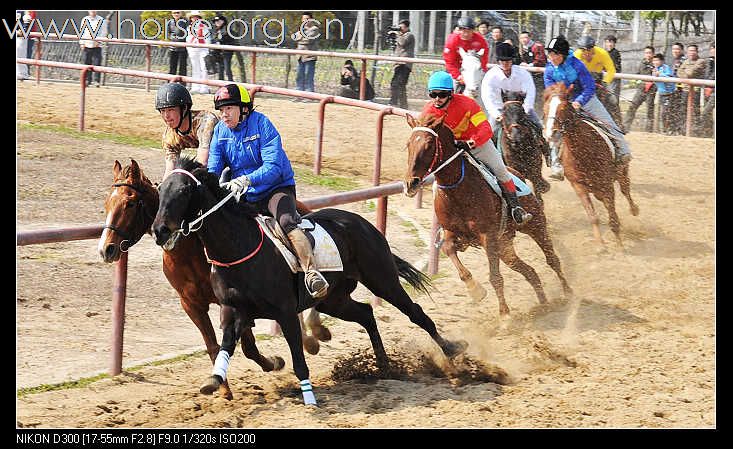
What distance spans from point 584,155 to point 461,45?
9.28 feet

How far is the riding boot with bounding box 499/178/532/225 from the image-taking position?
998cm

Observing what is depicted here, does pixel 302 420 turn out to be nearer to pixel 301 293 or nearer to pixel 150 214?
pixel 301 293

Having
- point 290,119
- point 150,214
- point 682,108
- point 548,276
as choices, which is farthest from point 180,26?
point 150,214

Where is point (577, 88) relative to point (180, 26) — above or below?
below

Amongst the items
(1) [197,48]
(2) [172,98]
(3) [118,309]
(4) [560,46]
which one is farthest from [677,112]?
(3) [118,309]

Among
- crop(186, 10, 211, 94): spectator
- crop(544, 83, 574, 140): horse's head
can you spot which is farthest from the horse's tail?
crop(186, 10, 211, 94): spectator

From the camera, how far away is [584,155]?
43.0ft

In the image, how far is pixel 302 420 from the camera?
643cm

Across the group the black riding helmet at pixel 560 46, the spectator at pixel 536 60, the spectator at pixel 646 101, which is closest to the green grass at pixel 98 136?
the spectator at pixel 536 60

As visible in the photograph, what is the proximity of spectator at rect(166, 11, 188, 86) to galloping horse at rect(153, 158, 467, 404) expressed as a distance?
14.1m

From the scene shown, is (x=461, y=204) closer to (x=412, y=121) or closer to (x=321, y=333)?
(x=412, y=121)

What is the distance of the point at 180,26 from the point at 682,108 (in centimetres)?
1046

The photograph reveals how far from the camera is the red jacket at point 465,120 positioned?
31.8 feet

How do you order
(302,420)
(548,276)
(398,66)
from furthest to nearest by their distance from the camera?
1. (398,66)
2. (548,276)
3. (302,420)
